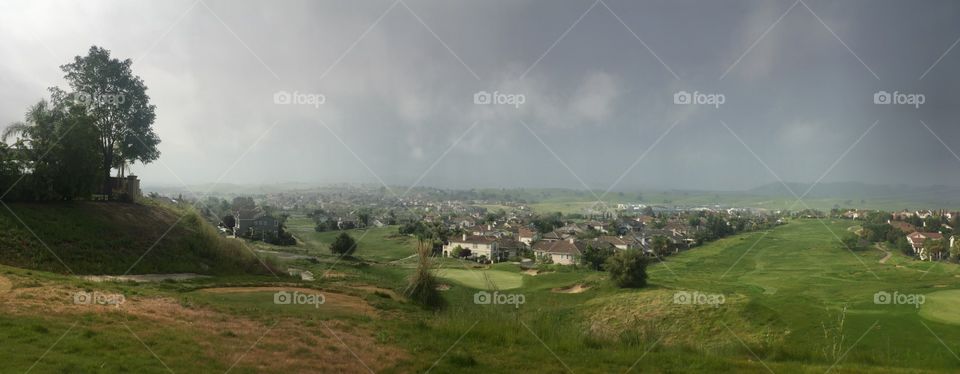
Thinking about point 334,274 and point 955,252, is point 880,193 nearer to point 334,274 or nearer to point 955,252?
point 955,252

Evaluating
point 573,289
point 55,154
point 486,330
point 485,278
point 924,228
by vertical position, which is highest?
point 55,154

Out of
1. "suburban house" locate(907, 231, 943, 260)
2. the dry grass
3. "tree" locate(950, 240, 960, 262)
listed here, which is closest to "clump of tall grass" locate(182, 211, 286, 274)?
the dry grass

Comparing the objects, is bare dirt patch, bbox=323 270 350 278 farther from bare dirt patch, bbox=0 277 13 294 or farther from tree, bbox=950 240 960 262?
tree, bbox=950 240 960 262

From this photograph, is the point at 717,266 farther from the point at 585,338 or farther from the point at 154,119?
the point at 154,119

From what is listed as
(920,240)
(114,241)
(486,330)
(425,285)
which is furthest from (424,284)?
(920,240)

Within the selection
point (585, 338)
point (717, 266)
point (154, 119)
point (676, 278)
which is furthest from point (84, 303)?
point (717, 266)

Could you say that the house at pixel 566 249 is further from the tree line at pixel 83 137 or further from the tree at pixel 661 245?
the tree line at pixel 83 137

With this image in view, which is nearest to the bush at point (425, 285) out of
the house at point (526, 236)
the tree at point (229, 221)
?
the tree at point (229, 221)
